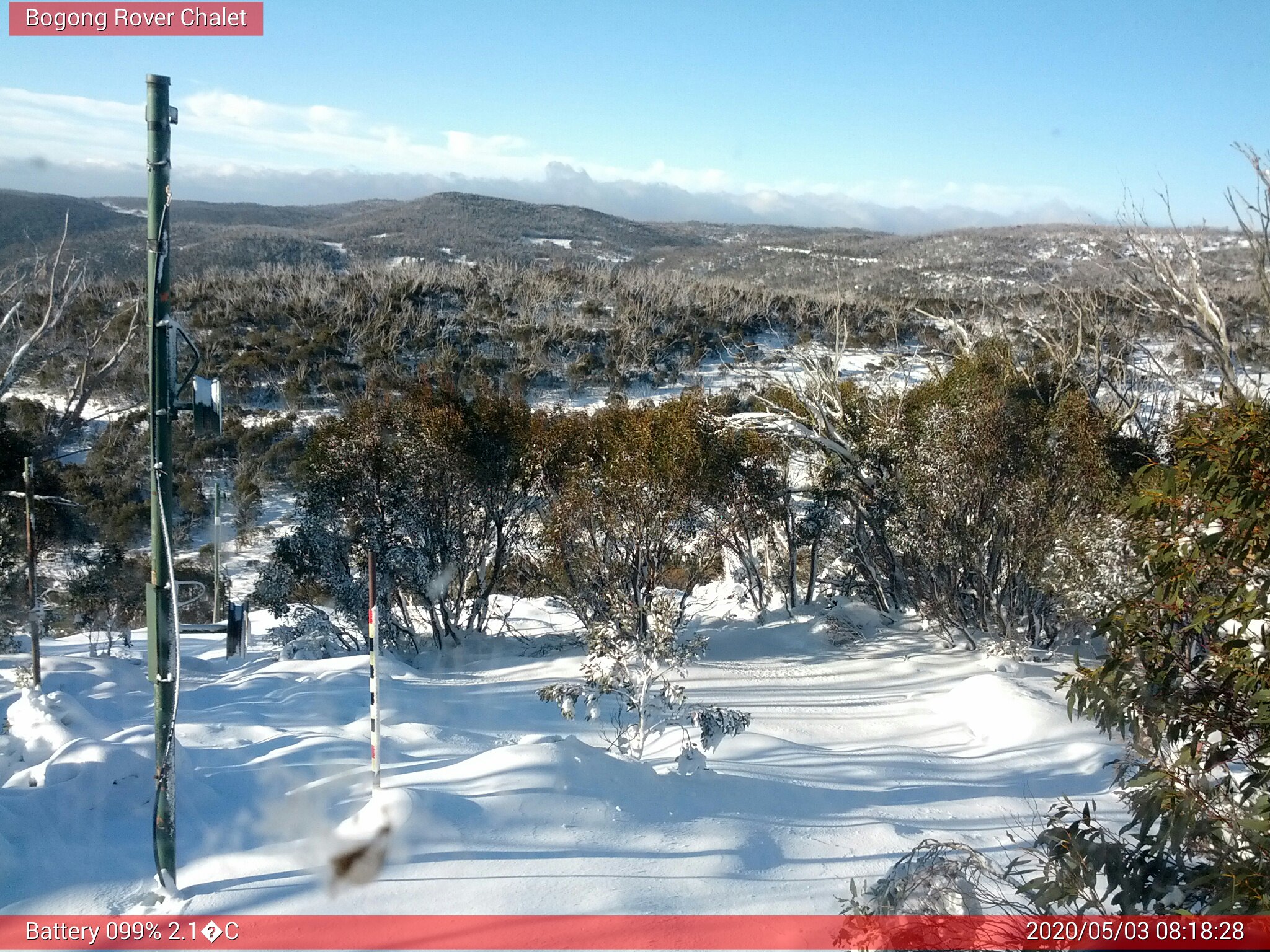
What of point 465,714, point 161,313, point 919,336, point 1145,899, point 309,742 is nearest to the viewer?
point 1145,899

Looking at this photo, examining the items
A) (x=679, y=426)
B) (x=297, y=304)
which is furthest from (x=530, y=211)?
(x=679, y=426)

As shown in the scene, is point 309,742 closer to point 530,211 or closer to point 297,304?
point 297,304

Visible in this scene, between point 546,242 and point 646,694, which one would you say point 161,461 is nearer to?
point 646,694

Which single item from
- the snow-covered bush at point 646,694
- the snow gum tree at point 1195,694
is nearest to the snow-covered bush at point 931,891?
the snow gum tree at point 1195,694

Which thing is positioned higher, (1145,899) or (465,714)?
(1145,899)

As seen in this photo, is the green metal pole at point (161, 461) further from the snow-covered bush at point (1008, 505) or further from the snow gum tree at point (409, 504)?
the snow-covered bush at point (1008, 505)

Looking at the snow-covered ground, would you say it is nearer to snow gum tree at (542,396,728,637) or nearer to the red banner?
the red banner
